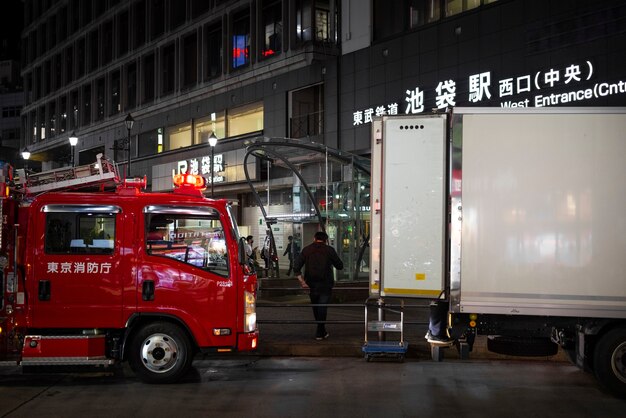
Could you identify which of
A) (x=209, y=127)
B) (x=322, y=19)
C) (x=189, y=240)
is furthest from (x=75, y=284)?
(x=209, y=127)

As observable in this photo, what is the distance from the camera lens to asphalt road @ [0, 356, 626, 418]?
23.1 feet

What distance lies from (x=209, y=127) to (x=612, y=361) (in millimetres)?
28193

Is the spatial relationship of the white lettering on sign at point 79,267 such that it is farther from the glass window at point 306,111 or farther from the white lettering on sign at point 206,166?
the white lettering on sign at point 206,166

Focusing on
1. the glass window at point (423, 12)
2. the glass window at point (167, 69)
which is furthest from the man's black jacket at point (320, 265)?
the glass window at point (167, 69)

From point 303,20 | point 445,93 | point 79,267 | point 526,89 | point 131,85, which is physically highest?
point 303,20

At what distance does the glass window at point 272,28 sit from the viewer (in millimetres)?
→ 28991

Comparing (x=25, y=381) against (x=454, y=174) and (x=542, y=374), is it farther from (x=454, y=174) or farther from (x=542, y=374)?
(x=542, y=374)

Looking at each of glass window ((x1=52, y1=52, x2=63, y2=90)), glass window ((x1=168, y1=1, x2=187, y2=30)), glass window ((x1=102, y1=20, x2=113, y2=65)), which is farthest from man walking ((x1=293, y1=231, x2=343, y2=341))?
glass window ((x1=52, y1=52, x2=63, y2=90))

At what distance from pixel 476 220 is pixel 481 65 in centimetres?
1445

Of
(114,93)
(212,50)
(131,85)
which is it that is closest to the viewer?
(212,50)

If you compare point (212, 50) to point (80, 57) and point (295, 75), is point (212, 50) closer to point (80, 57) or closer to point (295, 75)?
point (295, 75)

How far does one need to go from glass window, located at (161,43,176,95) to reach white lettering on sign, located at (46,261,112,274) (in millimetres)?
29401

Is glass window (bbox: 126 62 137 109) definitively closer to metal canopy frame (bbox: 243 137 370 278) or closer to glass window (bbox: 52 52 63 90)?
glass window (bbox: 52 52 63 90)

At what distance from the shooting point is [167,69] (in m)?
36.6
